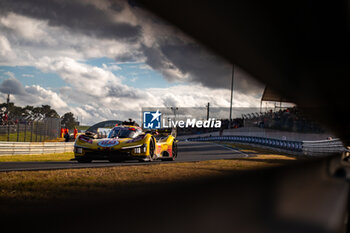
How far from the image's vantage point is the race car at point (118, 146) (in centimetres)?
1197

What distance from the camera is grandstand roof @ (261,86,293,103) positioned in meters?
3.82

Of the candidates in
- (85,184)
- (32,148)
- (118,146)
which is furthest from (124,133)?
(32,148)

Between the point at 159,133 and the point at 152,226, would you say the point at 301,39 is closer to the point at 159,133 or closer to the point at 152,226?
the point at 152,226

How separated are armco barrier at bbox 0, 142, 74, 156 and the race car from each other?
379 inches

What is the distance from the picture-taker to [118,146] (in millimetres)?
12023

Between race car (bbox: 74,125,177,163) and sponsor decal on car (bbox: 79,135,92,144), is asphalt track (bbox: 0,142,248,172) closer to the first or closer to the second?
race car (bbox: 74,125,177,163)

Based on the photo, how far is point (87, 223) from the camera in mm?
1428

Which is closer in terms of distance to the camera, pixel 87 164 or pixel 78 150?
pixel 87 164

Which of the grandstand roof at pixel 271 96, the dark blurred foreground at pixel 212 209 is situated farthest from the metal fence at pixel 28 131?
the dark blurred foreground at pixel 212 209

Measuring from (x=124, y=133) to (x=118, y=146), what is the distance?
35.4 inches

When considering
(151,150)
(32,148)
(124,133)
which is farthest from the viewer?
(32,148)

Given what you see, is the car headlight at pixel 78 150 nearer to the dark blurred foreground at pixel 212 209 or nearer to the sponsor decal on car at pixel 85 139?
the sponsor decal on car at pixel 85 139

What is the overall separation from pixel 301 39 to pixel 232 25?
117cm

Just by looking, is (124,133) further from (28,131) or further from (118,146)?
(28,131)
